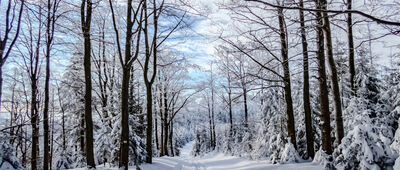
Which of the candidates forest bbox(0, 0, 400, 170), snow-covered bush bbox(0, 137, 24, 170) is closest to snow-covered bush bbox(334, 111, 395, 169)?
forest bbox(0, 0, 400, 170)

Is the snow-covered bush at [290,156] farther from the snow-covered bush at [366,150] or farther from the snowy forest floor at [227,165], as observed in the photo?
the snow-covered bush at [366,150]

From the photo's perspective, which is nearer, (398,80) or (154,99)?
(398,80)

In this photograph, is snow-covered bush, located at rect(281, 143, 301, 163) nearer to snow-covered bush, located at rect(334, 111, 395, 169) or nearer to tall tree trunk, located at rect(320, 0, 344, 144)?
tall tree trunk, located at rect(320, 0, 344, 144)

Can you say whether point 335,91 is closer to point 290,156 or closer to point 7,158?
point 290,156

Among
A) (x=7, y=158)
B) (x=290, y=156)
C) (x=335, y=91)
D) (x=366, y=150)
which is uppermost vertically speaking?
(x=335, y=91)

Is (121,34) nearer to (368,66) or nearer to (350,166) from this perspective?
(350,166)

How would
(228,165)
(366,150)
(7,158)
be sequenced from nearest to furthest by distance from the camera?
(366,150)
(7,158)
(228,165)

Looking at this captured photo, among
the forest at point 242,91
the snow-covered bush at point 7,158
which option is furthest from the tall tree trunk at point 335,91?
the snow-covered bush at point 7,158

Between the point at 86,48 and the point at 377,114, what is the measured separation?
615 inches

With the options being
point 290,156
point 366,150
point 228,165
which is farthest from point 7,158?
point 228,165

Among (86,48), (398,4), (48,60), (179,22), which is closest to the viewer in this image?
(398,4)

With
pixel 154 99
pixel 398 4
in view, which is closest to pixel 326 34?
pixel 398 4

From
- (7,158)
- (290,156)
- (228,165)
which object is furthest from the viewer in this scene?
(228,165)

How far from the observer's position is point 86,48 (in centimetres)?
999
